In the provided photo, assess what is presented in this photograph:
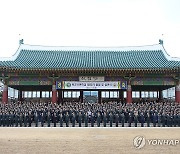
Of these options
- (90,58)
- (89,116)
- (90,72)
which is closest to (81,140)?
(89,116)

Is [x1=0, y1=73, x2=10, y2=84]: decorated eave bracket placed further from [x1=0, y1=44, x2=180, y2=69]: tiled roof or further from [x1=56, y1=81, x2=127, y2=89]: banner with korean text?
[x1=56, y1=81, x2=127, y2=89]: banner with korean text

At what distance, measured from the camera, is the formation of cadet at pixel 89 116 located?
33.1ft

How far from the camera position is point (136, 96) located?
20000 mm

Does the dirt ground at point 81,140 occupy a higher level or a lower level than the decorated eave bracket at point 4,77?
lower

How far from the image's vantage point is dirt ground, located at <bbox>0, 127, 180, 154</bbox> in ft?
23.4

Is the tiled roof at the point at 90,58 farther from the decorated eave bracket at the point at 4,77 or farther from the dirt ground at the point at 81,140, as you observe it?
the dirt ground at the point at 81,140

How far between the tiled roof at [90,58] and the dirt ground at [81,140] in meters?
6.04

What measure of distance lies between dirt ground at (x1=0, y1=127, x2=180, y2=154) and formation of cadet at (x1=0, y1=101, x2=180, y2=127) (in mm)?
1190

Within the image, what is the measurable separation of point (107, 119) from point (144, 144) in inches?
122

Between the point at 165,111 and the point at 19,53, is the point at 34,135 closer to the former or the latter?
the point at 165,111

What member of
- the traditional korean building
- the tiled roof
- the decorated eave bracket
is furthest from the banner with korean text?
the decorated eave bracket

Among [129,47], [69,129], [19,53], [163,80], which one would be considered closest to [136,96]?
[129,47]

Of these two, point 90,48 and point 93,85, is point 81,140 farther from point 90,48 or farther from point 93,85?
point 90,48

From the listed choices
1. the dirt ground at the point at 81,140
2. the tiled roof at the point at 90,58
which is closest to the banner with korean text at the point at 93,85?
the tiled roof at the point at 90,58
